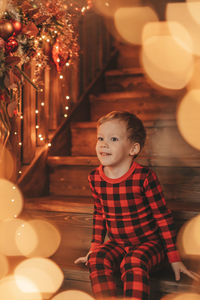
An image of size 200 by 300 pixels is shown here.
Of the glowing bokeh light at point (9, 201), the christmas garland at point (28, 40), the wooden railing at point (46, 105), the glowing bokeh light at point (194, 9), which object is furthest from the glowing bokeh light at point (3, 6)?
the glowing bokeh light at point (194, 9)

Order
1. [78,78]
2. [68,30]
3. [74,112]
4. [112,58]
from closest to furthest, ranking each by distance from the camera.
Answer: [68,30] < [74,112] < [78,78] < [112,58]

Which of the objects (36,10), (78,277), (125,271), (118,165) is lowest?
(78,277)

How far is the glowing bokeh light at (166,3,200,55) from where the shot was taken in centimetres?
344

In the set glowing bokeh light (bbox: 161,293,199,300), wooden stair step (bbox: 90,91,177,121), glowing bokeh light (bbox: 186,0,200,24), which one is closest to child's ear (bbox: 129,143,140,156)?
glowing bokeh light (bbox: 161,293,199,300)

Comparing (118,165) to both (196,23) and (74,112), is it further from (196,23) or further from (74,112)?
(196,23)

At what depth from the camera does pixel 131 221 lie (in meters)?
1.50

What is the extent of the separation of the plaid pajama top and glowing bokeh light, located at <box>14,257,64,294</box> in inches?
10.8

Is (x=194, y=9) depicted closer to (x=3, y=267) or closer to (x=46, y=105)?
(x=46, y=105)

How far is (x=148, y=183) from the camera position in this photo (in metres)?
1.48

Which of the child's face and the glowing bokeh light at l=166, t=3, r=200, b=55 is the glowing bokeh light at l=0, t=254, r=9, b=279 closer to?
the child's face

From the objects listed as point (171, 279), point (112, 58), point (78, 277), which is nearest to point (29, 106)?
point (78, 277)

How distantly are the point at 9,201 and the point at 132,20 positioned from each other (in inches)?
109

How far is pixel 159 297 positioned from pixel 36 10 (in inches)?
45.5

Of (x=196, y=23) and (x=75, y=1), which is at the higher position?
(x=75, y=1)
